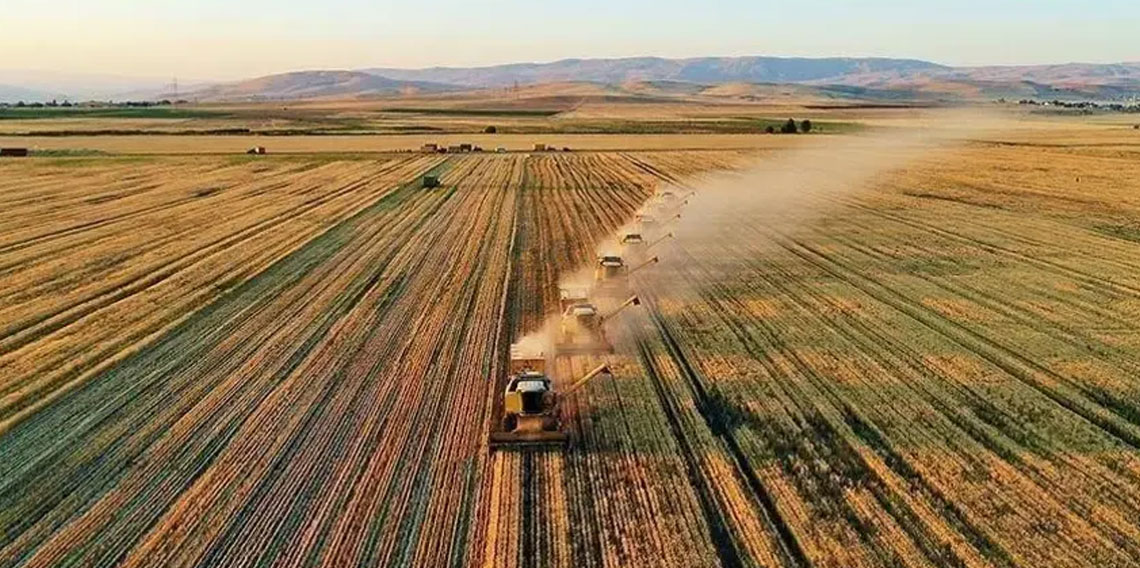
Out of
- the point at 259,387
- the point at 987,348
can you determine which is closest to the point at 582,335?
the point at 259,387

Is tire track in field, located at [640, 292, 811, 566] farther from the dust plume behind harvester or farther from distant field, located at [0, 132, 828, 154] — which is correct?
distant field, located at [0, 132, 828, 154]

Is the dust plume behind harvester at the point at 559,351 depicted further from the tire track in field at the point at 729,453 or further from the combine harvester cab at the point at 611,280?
the tire track in field at the point at 729,453

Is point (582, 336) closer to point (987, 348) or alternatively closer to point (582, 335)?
point (582, 335)

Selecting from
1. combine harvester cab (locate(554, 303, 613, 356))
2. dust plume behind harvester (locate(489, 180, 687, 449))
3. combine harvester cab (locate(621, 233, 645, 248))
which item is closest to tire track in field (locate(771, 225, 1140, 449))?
combine harvester cab (locate(621, 233, 645, 248))

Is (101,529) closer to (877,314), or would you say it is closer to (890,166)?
(877,314)

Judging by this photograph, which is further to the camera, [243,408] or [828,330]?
[828,330]

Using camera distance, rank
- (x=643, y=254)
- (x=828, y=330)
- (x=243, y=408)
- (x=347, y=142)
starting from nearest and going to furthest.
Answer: (x=243, y=408) < (x=828, y=330) < (x=643, y=254) < (x=347, y=142)

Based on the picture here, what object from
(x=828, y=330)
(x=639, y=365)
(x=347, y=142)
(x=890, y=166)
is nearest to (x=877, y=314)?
(x=828, y=330)
